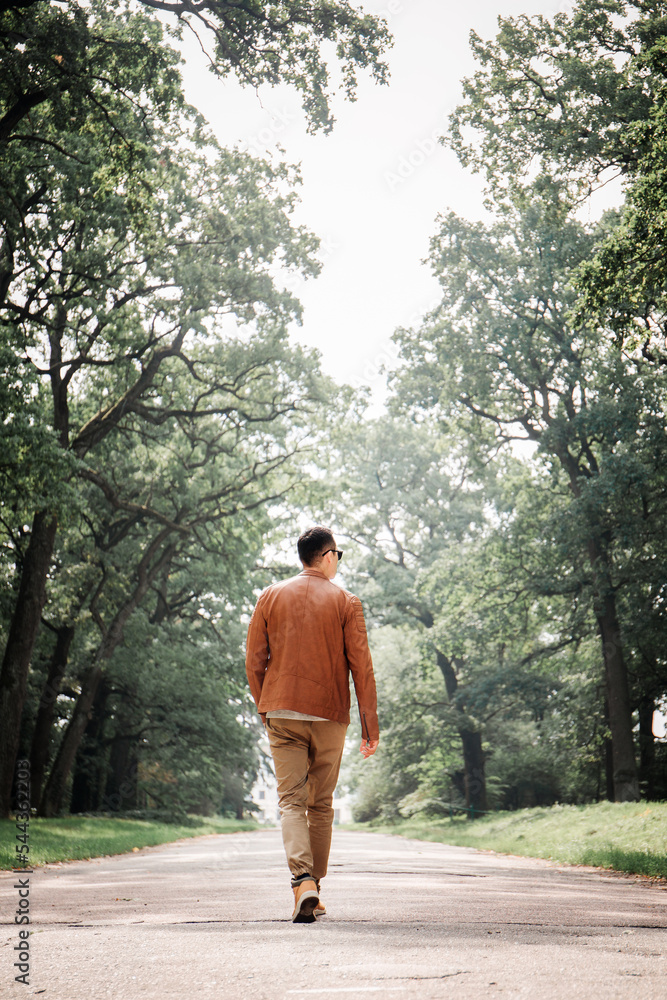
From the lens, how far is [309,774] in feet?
14.5

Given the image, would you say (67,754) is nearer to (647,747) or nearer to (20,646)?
(20,646)

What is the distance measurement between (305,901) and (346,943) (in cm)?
67

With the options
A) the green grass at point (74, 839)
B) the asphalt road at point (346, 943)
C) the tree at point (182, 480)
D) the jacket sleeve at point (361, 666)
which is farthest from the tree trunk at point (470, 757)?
the jacket sleeve at point (361, 666)

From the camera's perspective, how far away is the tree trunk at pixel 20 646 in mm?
14359

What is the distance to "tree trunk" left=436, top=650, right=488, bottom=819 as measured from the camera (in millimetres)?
29391

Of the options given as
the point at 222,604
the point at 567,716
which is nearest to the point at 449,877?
the point at 567,716

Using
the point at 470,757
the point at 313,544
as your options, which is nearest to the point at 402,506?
the point at 470,757

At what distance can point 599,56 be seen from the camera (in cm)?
1538

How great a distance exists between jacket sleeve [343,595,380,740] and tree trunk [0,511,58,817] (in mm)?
11068

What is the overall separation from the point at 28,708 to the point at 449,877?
1809 centimetres

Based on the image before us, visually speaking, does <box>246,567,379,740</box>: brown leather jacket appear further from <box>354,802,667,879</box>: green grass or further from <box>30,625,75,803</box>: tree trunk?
<box>30,625,75,803</box>: tree trunk

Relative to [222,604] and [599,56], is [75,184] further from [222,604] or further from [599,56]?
[222,604]

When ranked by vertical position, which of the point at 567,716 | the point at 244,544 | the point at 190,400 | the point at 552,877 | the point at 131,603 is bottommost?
the point at 552,877

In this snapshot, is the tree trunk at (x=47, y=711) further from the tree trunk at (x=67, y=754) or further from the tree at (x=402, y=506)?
the tree at (x=402, y=506)
